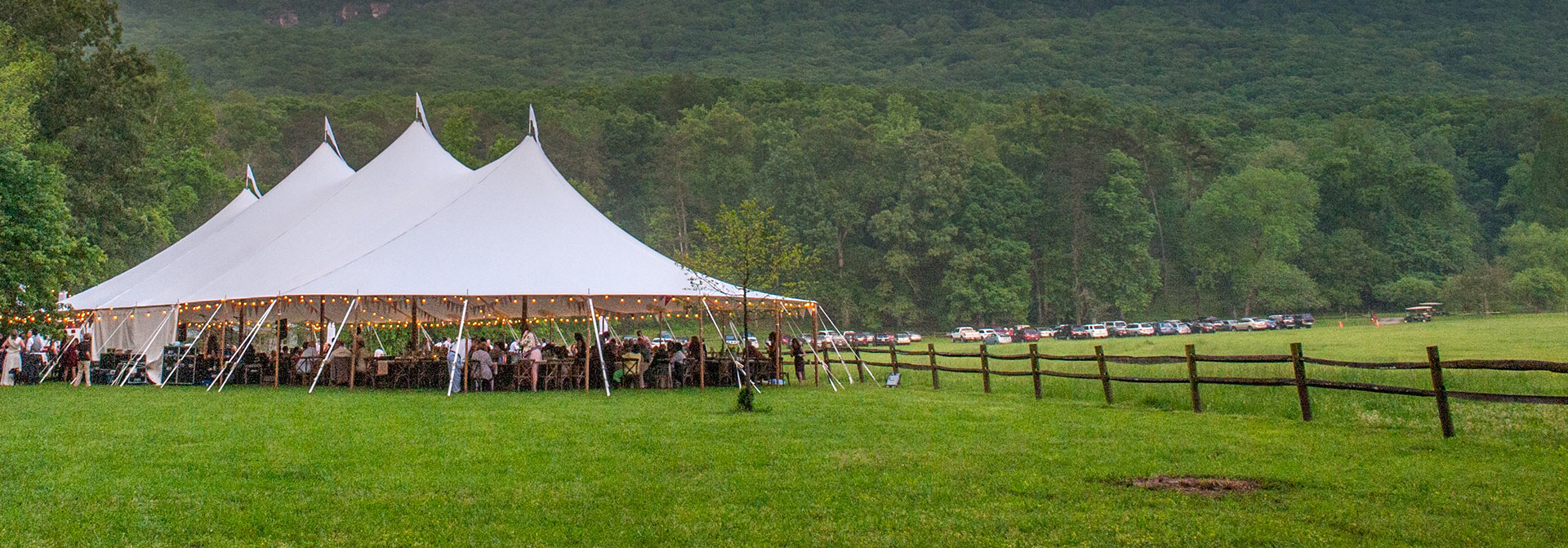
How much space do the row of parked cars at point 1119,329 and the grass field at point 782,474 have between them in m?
41.0

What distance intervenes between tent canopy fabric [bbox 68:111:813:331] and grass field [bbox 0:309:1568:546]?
4197 millimetres

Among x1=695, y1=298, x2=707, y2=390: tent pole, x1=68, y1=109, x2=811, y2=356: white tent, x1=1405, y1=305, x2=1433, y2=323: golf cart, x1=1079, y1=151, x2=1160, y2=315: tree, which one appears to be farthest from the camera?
x1=1079, y1=151, x2=1160, y2=315: tree

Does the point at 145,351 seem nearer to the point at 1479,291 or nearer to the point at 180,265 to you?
the point at 180,265

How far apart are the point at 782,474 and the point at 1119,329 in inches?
2035

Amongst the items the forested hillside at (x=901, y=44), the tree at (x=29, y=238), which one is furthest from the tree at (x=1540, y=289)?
the tree at (x=29, y=238)

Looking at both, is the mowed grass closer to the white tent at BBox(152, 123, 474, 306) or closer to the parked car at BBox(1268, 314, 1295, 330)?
the white tent at BBox(152, 123, 474, 306)

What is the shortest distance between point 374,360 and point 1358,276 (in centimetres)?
6260

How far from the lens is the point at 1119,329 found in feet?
189

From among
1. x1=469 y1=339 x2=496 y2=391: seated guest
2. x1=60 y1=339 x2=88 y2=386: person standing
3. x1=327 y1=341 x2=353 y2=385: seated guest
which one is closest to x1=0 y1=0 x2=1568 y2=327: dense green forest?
x1=60 y1=339 x2=88 y2=386: person standing

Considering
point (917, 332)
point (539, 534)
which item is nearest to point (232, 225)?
point (539, 534)

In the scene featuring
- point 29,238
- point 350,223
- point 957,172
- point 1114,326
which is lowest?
point 1114,326

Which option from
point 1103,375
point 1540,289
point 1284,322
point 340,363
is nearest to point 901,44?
point 1284,322

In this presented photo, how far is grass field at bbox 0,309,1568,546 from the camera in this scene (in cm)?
641

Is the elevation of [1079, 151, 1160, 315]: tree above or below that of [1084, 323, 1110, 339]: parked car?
above
